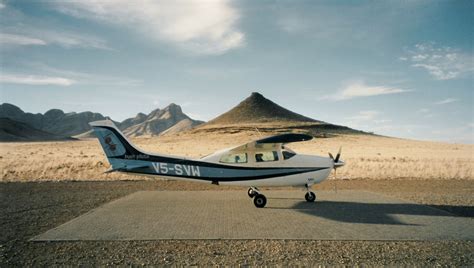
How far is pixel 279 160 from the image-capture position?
1377cm

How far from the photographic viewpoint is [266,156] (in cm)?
1376

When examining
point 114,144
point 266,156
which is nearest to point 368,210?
point 266,156

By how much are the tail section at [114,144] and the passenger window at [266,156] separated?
4974 millimetres

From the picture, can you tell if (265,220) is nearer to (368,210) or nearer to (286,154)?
(286,154)

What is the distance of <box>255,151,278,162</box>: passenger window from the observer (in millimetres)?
13719

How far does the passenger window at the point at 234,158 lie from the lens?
539 inches

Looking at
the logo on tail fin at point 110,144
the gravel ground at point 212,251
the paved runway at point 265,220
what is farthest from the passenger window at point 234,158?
the gravel ground at point 212,251

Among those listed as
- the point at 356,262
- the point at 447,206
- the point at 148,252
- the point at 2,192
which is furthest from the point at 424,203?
the point at 2,192

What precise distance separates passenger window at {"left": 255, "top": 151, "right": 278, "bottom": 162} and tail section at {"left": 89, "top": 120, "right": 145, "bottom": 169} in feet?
16.3

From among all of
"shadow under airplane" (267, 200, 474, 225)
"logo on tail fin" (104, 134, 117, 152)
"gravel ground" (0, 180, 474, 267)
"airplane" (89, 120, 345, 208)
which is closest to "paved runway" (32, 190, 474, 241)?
"shadow under airplane" (267, 200, 474, 225)

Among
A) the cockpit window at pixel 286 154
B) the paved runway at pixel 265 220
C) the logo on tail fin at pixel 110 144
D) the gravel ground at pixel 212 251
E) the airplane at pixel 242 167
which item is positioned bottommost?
the gravel ground at pixel 212 251

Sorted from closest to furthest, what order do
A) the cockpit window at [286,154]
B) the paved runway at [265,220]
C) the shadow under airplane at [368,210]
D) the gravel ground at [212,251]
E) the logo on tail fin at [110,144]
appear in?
the gravel ground at [212,251], the paved runway at [265,220], the shadow under airplane at [368,210], the cockpit window at [286,154], the logo on tail fin at [110,144]

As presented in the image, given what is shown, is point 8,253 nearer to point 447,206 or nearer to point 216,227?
point 216,227

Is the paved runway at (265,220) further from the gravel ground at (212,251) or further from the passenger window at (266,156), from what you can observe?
the passenger window at (266,156)
